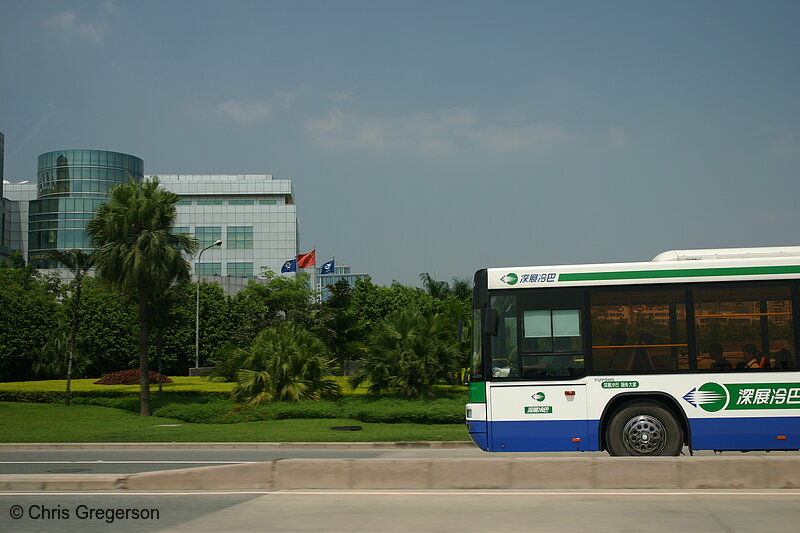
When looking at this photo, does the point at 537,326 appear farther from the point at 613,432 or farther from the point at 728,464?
the point at 728,464

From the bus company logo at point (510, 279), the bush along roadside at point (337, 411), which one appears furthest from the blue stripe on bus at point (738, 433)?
the bush along roadside at point (337, 411)

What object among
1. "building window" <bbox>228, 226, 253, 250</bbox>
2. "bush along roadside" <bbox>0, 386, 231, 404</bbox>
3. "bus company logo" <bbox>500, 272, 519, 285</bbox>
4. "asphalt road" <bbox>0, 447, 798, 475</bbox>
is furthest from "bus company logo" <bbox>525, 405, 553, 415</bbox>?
"building window" <bbox>228, 226, 253, 250</bbox>

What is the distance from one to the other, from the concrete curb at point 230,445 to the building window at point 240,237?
103376mm

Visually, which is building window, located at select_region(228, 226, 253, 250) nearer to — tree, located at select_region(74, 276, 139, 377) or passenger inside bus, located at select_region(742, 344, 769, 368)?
tree, located at select_region(74, 276, 139, 377)

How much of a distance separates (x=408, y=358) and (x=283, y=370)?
477 cm

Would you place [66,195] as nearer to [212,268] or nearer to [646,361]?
[212,268]

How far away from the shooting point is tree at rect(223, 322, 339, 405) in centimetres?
2991

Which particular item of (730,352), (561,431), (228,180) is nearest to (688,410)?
(730,352)

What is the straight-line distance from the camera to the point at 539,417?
13172 millimetres

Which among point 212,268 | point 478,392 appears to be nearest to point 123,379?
point 478,392

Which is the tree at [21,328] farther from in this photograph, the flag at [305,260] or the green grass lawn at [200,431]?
the flag at [305,260]

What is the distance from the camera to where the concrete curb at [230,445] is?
64.0 ft

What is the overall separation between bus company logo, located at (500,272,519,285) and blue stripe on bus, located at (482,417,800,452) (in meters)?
2.40

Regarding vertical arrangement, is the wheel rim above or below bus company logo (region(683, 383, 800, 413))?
below
